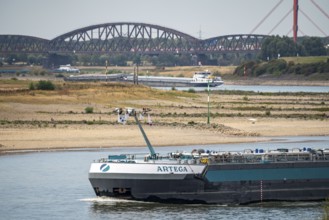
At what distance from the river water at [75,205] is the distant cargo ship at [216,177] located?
0.50 m

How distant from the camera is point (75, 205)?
52562 mm

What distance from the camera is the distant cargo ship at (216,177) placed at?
50156mm

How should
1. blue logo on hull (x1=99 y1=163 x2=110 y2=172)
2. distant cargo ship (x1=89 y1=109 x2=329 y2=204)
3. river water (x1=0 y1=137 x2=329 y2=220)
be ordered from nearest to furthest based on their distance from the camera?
river water (x1=0 y1=137 x2=329 y2=220), distant cargo ship (x1=89 y1=109 x2=329 y2=204), blue logo on hull (x1=99 y1=163 x2=110 y2=172)

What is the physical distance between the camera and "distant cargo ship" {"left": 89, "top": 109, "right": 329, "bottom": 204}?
5016 centimetres

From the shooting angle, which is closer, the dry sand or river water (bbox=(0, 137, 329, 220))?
river water (bbox=(0, 137, 329, 220))

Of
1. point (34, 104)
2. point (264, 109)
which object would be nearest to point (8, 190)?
point (34, 104)

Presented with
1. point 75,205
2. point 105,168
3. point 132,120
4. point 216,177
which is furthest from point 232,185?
point 132,120

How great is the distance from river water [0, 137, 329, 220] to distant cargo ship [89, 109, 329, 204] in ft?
1.66

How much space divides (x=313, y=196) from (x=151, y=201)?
849 cm

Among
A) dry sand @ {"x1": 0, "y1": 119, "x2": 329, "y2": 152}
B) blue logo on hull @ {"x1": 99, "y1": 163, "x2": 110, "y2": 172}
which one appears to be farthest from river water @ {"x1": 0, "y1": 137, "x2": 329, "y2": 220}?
dry sand @ {"x1": 0, "y1": 119, "x2": 329, "y2": 152}

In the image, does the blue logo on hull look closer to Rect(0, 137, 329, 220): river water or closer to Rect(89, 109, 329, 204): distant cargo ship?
Rect(89, 109, 329, 204): distant cargo ship

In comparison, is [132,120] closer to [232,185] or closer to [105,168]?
[232,185]

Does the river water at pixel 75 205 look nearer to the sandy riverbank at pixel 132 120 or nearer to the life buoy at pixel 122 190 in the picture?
the life buoy at pixel 122 190

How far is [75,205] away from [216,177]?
728cm
